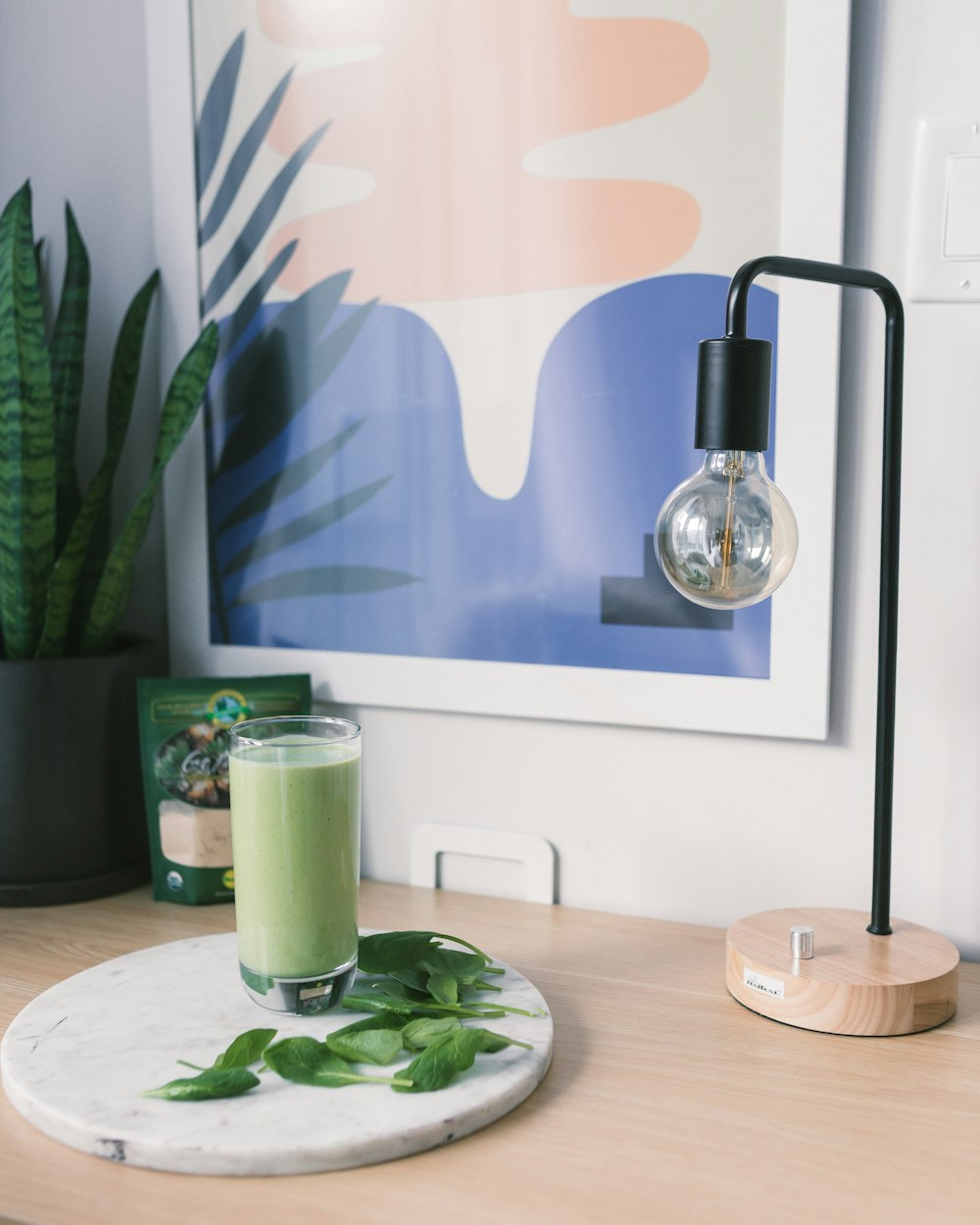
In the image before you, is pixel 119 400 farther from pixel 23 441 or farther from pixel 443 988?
pixel 443 988

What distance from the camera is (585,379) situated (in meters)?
1.00

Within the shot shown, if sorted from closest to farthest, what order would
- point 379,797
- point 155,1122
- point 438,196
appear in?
point 155,1122, point 438,196, point 379,797

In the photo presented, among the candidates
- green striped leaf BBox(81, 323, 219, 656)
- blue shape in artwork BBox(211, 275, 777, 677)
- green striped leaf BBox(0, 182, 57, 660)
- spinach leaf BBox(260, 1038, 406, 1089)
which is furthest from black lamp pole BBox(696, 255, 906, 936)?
green striped leaf BBox(0, 182, 57, 660)

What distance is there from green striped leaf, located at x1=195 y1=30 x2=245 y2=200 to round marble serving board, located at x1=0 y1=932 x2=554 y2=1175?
2.47 ft

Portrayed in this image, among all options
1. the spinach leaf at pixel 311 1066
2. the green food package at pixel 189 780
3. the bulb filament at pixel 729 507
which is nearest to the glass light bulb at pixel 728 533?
the bulb filament at pixel 729 507

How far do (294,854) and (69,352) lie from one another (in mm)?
633

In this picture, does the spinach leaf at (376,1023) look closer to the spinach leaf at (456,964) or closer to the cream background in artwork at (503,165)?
the spinach leaf at (456,964)

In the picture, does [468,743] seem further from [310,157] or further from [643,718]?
[310,157]

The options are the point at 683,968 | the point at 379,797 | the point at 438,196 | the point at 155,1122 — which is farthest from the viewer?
the point at 379,797

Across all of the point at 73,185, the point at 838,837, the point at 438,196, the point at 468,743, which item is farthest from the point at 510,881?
the point at 73,185

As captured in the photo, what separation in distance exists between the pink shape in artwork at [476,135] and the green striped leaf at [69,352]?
21 cm

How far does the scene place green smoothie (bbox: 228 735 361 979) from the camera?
766 millimetres

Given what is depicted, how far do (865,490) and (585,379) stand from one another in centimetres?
25

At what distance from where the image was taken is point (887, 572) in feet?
2.77
